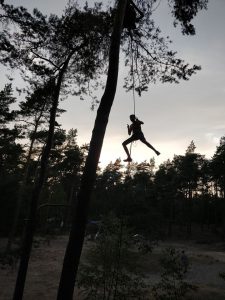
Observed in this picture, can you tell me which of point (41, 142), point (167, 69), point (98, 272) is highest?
point (41, 142)

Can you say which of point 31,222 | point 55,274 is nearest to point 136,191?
point 55,274

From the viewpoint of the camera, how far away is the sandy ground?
17.9 meters

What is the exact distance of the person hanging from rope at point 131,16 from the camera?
809 centimetres

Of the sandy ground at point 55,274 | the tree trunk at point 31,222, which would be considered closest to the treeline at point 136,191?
the sandy ground at point 55,274

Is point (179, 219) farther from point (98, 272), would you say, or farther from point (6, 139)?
point (98, 272)

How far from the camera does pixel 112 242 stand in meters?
Result: 13.5

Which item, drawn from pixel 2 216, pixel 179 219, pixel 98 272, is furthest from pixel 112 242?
pixel 179 219

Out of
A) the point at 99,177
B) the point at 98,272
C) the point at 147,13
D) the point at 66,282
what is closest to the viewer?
the point at 66,282

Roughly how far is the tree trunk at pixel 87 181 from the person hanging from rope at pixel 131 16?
0.66 m

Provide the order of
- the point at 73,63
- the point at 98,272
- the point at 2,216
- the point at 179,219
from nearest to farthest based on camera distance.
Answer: the point at 73,63 < the point at 98,272 < the point at 2,216 < the point at 179,219

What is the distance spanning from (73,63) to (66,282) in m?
8.05

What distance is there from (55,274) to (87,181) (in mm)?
18368

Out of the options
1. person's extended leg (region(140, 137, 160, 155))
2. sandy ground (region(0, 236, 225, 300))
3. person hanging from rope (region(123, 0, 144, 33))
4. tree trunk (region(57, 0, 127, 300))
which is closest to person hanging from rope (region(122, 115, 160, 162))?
person's extended leg (region(140, 137, 160, 155))

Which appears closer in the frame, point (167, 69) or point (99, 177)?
point (167, 69)
